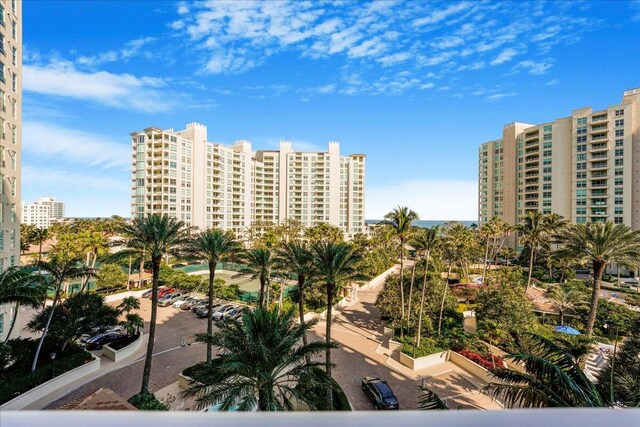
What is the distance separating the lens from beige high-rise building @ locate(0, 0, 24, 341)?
1420cm

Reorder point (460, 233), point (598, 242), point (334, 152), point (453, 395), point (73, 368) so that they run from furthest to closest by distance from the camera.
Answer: point (334, 152), point (460, 233), point (598, 242), point (73, 368), point (453, 395)

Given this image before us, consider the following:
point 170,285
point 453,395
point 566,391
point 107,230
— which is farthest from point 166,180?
point 566,391

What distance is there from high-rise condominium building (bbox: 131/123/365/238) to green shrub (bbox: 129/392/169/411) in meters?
37.7

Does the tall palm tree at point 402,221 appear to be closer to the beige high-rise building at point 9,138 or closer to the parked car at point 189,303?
the parked car at point 189,303

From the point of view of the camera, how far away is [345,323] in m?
20.0

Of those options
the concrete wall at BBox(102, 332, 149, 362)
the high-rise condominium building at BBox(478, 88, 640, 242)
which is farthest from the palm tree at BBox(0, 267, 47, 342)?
the high-rise condominium building at BBox(478, 88, 640, 242)

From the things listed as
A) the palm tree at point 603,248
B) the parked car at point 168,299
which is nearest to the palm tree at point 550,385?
the palm tree at point 603,248

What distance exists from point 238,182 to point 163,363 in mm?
44593

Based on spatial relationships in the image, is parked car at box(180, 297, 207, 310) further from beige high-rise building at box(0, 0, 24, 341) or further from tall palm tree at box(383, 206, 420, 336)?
tall palm tree at box(383, 206, 420, 336)

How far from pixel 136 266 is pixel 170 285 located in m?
6.04

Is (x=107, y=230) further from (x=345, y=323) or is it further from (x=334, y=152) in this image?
(x=334, y=152)

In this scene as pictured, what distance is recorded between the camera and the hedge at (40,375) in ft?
32.3

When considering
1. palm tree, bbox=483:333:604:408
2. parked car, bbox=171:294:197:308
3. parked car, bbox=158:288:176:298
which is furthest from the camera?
parked car, bbox=158:288:176:298

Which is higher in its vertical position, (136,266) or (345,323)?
(136,266)
